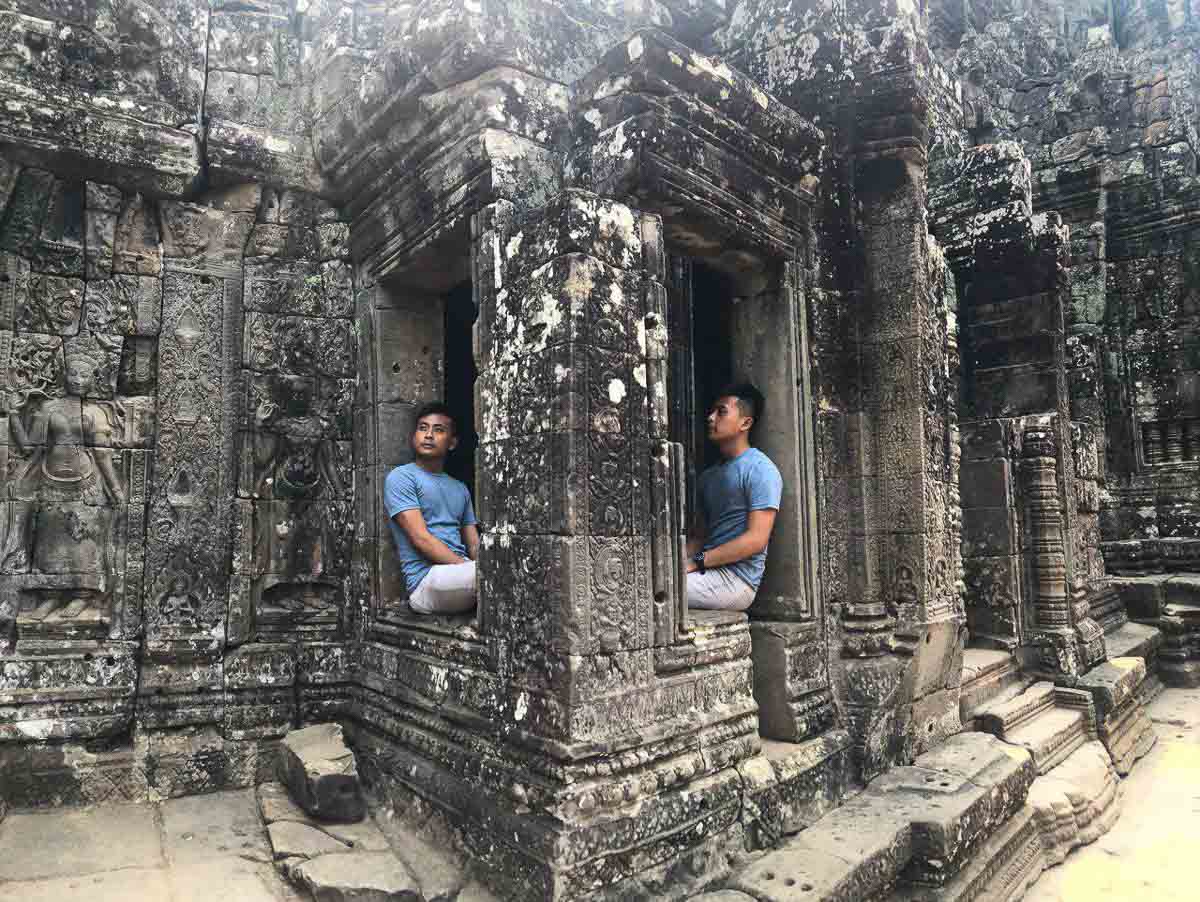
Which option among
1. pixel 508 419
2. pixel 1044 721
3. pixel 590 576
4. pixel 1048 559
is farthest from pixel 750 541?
pixel 1048 559

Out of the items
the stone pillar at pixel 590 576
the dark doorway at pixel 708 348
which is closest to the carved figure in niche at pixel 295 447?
the stone pillar at pixel 590 576

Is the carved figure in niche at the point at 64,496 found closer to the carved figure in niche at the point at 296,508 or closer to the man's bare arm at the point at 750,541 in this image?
the carved figure in niche at the point at 296,508

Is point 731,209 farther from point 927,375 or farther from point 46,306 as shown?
point 46,306

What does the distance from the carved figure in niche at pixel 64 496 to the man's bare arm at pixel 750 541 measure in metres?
3.03

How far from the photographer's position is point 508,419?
3205 millimetres

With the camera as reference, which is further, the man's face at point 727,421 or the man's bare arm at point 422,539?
the man's face at point 727,421

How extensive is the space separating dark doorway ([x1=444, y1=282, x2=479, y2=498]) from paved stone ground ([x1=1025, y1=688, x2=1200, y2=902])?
13.7 ft

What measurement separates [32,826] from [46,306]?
7.91 ft

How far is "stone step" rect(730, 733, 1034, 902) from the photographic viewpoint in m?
3.11

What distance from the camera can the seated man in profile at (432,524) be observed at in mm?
3873

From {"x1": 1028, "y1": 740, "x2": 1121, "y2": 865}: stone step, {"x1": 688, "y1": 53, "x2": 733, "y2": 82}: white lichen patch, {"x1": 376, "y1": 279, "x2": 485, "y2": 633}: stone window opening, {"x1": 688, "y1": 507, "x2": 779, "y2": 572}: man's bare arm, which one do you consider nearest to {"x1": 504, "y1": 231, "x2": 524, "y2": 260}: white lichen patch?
{"x1": 376, "y1": 279, "x2": 485, "y2": 633}: stone window opening

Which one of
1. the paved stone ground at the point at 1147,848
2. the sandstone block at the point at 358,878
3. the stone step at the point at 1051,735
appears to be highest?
the sandstone block at the point at 358,878

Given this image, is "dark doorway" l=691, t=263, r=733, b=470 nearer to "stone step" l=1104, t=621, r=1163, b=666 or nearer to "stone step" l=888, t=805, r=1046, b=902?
"stone step" l=888, t=805, r=1046, b=902

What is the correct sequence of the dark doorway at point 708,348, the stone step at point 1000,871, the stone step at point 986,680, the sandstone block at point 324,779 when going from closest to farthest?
the stone step at point 1000,871, the sandstone block at point 324,779, the dark doorway at point 708,348, the stone step at point 986,680
